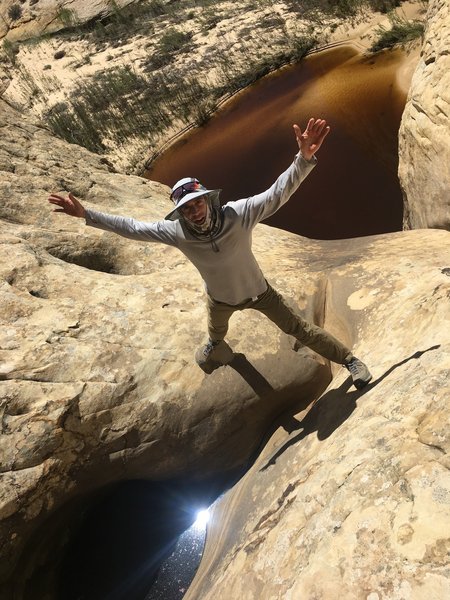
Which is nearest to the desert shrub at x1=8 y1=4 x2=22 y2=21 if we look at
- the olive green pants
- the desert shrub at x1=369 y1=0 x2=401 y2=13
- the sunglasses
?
the desert shrub at x1=369 y1=0 x2=401 y2=13

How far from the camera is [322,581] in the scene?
64.2 inches

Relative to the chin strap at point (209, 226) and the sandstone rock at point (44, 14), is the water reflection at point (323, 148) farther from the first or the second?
the sandstone rock at point (44, 14)

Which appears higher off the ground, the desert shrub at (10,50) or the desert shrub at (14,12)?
the desert shrub at (14,12)

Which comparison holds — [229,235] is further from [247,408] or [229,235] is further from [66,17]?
[66,17]

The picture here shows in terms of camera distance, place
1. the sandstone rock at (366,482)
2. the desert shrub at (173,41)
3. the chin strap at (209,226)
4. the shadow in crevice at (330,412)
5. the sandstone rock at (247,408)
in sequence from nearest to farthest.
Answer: the sandstone rock at (366,482) < the sandstone rock at (247,408) < the chin strap at (209,226) < the shadow in crevice at (330,412) < the desert shrub at (173,41)

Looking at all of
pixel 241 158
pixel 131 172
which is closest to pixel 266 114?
pixel 241 158

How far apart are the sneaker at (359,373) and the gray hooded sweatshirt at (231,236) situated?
2.53 ft

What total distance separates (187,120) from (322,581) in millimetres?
10849

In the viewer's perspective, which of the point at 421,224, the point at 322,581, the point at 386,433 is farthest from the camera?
the point at 421,224

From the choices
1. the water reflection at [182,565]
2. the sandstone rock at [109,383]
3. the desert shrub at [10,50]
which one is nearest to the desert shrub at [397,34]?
the sandstone rock at [109,383]

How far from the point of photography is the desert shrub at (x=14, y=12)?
2147cm

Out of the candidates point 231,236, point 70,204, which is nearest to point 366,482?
point 231,236

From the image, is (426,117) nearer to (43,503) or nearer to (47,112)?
(43,503)

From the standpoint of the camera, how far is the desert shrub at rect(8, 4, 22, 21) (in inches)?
845
